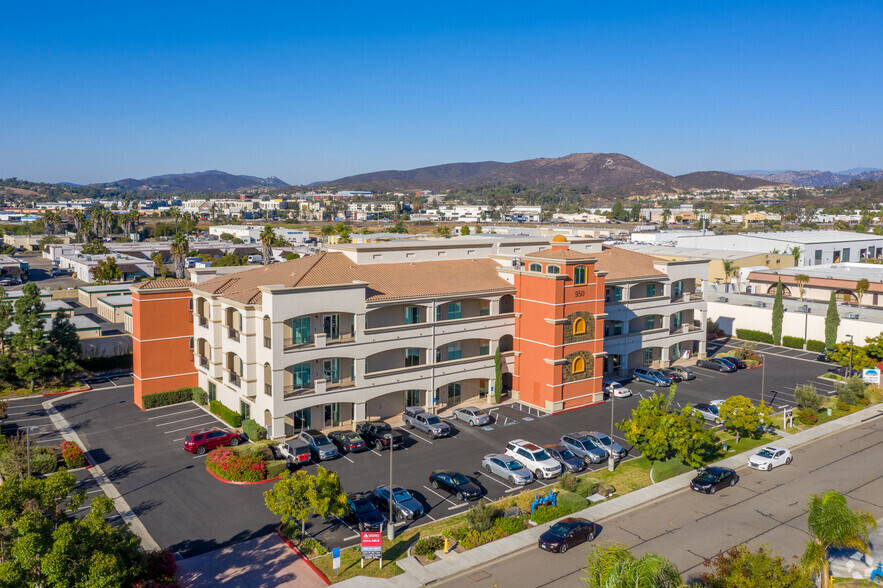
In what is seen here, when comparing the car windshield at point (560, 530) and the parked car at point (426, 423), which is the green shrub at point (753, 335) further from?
the car windshield at point (560, 530)

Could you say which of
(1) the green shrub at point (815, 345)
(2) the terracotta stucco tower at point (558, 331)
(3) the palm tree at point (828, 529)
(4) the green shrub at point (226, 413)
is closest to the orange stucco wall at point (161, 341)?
(4) the green shrub at point (226, 413)

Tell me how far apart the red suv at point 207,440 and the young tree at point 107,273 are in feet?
262

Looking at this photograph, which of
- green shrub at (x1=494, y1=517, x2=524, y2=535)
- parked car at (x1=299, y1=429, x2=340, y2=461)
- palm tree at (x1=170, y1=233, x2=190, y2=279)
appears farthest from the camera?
palm tree at (x1=170, y1=233, x2=190, y2=279)

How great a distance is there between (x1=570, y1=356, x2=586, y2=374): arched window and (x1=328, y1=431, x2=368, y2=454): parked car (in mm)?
18033

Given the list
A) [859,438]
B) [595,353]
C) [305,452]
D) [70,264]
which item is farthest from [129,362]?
[70,264]

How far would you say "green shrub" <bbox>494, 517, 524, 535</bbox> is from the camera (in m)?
33.0

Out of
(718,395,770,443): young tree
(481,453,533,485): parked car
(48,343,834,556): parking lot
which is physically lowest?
(48,343,834,556): parking lot

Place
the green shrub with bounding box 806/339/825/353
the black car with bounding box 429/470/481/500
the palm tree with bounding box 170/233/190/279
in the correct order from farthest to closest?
the palm tree with bounding box 170/233/190/279, the green shrub with bounding box 806/339/825/353, the black car with bounding box 429/470/481/500

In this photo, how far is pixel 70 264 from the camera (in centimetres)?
13562

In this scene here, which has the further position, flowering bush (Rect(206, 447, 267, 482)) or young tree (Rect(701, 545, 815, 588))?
flowering bush (Rect(206, 447, 267, 482))

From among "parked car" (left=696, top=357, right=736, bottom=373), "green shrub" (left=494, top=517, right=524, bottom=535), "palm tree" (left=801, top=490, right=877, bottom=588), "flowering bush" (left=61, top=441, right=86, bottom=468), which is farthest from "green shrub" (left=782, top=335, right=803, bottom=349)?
"flowering bush" (left=61, top=441, right=86, bottom=468)

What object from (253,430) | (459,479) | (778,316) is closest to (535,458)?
(459,479)

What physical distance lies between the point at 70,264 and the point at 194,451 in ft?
359

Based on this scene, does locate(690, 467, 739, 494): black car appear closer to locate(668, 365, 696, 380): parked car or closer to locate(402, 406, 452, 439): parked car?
locate(402, 406, 452, 439): parked car
